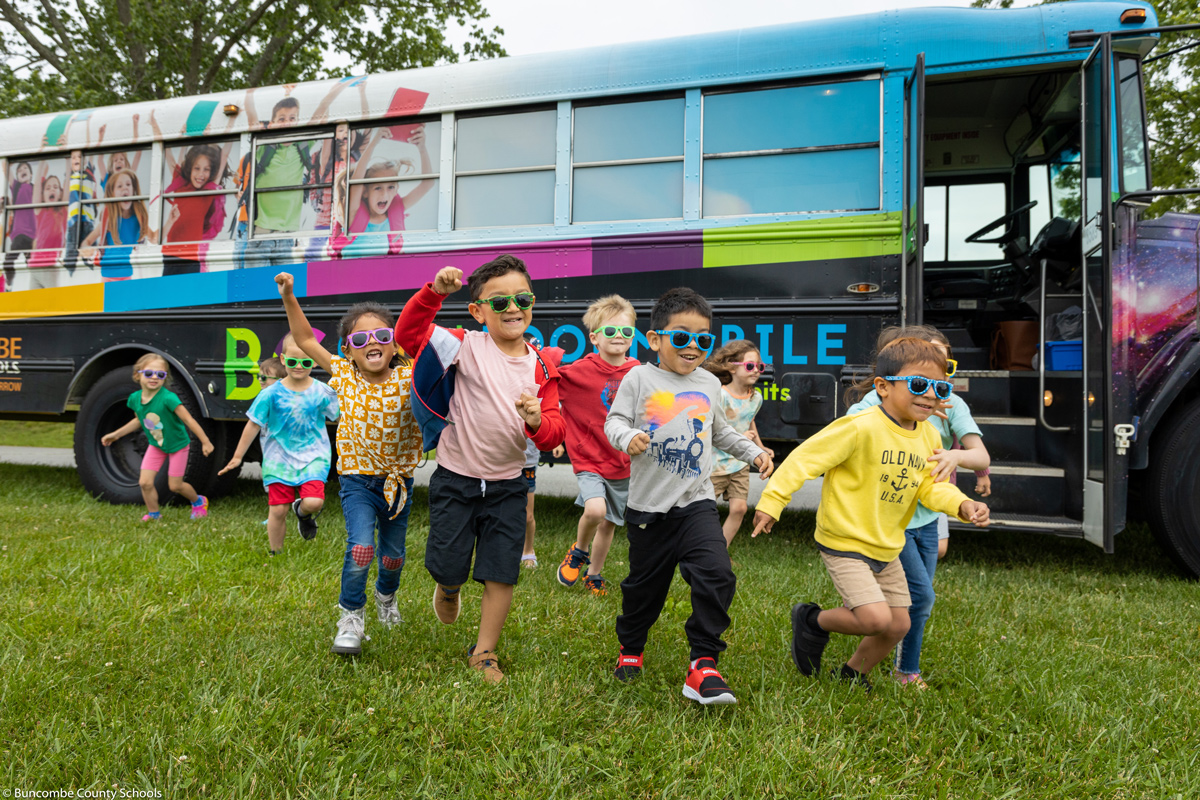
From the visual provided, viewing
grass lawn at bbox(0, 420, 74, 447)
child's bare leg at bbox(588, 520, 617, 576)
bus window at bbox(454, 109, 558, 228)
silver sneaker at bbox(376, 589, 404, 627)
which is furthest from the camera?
grass lawn at bbox(0, 420, 74, 447)

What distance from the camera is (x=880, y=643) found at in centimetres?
248

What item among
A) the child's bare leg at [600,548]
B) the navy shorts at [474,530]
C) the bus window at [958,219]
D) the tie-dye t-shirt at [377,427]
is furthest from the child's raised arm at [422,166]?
the bus window at [958,219]

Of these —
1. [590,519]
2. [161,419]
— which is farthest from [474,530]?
[161,419]

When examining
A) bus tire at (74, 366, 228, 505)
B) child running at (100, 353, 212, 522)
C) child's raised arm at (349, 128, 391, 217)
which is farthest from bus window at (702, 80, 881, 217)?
bus tire at (74, 366, 228, 505)

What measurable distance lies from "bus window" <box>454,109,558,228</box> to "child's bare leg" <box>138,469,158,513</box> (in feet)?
9.32

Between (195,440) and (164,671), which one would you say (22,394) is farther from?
(164,671)

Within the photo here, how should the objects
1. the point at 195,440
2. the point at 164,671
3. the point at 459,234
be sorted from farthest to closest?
1. the point at 195,440
2. the point at 459,234
3. the point at 164,671

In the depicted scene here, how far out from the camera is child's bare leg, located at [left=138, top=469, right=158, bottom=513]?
542cm

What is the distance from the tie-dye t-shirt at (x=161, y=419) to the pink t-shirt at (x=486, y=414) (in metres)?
3.71

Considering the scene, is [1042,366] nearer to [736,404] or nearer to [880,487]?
[736,404]

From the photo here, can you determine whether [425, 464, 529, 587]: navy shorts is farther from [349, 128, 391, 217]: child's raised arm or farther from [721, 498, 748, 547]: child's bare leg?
[349, 128, 391, 217]: child's raised arm

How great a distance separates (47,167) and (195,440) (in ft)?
8.45

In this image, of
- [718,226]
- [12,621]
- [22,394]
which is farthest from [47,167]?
[718,226]

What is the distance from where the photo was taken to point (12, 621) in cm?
289
